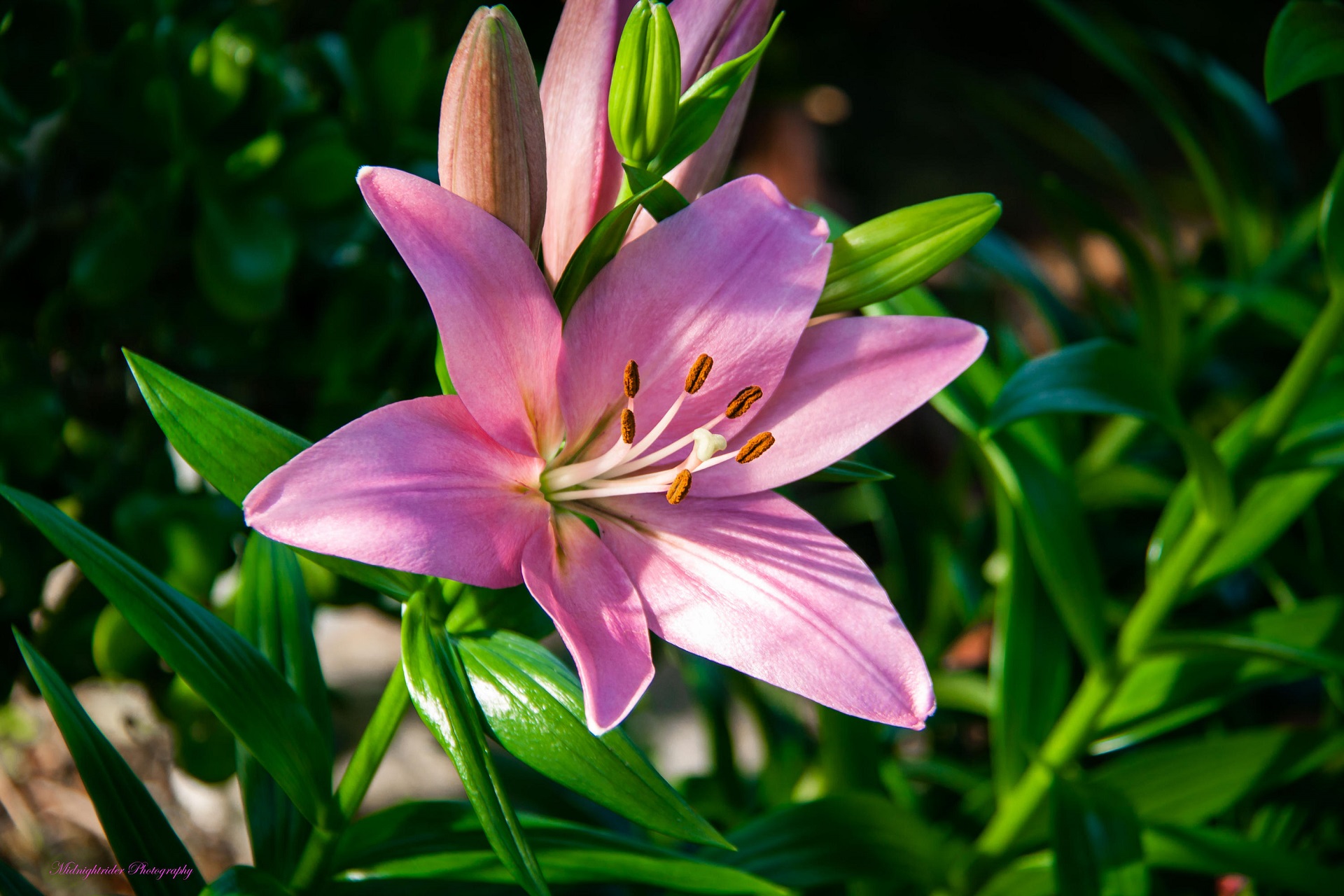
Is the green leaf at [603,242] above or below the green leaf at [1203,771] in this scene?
above

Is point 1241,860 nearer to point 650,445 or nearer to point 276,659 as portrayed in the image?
point 650,445

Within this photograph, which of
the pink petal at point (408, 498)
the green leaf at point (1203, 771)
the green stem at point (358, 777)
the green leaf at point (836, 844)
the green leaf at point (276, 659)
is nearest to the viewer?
the pink petal at point (408, 498)

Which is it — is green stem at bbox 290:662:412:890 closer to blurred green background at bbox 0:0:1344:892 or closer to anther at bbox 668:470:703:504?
anther at bbox 668:470:703:504

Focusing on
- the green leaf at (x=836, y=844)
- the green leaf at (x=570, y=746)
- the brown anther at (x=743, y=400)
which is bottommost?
the green leaf at (x=836, y=844)

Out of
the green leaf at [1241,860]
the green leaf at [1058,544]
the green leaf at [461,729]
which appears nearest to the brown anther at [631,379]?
the green leaf at [461,729]

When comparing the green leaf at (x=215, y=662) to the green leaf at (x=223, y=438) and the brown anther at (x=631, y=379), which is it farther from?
the brown anther at (x=631, y=379)

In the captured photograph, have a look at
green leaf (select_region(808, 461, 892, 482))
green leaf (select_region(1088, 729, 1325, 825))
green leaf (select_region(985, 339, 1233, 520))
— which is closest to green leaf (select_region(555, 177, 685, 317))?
green leaf (select_region(808, 461, 892, 482))

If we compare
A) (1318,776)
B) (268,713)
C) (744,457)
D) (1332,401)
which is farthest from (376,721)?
(1318,776)

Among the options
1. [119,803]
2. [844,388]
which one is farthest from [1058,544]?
[119,803]
